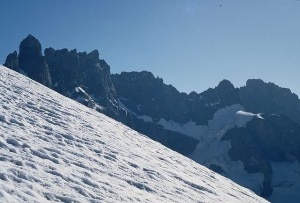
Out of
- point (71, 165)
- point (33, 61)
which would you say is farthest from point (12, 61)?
point (71, 165)

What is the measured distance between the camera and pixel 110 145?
19.5 metres

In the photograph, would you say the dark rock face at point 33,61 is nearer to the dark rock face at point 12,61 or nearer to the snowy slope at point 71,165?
the dark rock face at point 12,61

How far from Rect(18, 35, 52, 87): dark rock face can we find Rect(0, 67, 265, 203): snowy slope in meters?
157

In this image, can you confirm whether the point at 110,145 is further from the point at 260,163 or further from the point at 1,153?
the point at 260,163

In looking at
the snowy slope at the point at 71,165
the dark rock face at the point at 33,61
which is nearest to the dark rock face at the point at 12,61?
the dark rock face at the point at 33,61

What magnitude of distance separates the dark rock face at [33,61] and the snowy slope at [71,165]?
157420mm

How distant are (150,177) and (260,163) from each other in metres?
174

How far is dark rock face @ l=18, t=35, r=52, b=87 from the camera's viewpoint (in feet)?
580

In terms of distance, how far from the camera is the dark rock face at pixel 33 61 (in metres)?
177

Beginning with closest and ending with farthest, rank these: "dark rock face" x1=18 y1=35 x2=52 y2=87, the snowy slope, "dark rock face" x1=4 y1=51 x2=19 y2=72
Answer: the snowy slope, "dark rock face" x1=4 y1=51 x2=19 y2=72, "dark rock face" x1=18 y1=35 x2=52 y2=87

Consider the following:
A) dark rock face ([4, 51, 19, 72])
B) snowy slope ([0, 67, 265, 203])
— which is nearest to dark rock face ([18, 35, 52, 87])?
dark rock face ([4, 51, 19, 72])

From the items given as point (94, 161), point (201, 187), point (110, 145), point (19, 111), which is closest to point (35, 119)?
point (19, 111)

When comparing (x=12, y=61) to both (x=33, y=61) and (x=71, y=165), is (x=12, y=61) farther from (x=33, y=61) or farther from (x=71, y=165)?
(x=71, y=165)

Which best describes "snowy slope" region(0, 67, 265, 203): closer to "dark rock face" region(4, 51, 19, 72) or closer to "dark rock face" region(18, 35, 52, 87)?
"dark rock face" region(4, 51, 19, 72)
